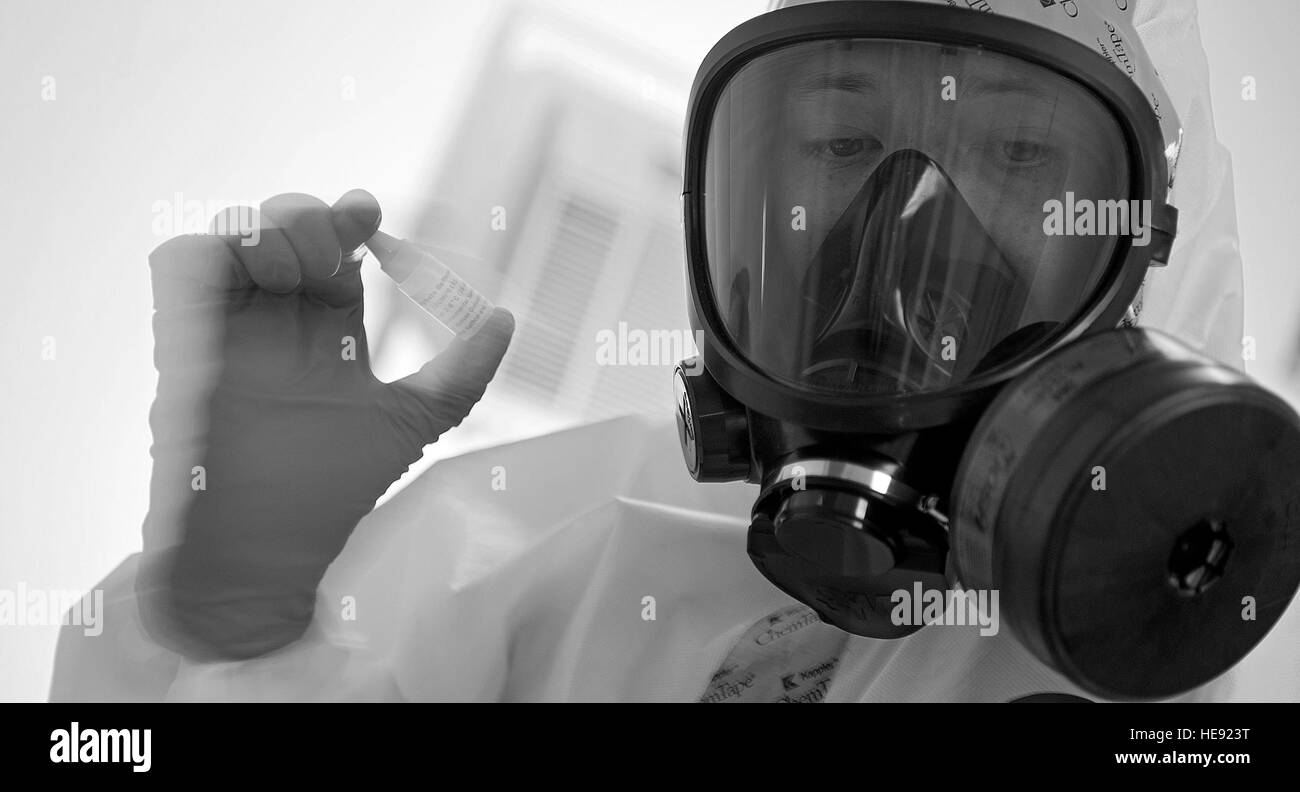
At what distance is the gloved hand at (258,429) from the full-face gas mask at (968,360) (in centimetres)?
39

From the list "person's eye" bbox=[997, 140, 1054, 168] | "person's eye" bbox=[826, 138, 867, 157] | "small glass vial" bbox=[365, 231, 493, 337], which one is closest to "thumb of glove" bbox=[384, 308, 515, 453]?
"small glass vial" bbox=[365, 231, 493, 337]

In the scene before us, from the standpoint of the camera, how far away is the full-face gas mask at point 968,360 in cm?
70

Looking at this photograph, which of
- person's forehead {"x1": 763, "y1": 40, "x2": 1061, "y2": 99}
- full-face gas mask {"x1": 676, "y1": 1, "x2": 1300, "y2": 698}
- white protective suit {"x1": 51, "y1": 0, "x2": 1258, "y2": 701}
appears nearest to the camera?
full-face gas mask {"x1": 676, "y1": 1, "x2": 1300, "y2": 698}

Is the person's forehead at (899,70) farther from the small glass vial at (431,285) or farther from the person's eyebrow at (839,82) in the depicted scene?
the small glass vial at (431,285)

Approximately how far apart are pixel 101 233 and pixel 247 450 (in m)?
0.74

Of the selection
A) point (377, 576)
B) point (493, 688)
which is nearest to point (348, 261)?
point (377, 576)

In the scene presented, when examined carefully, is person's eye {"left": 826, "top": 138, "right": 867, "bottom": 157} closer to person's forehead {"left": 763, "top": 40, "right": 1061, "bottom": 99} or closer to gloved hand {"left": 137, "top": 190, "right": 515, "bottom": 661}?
person's forehead {"left": 763, "top": 40, "right": 1061, "bottom": 99}

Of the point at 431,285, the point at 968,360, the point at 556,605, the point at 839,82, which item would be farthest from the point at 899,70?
the point at 556,605

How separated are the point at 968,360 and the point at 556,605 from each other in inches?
22.2

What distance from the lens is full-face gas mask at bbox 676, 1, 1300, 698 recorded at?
2.31ft

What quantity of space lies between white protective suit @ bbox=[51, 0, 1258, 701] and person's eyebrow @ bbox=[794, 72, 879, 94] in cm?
32

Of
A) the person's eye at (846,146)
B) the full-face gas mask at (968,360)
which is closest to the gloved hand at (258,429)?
the full-face gas mask at (968,360)

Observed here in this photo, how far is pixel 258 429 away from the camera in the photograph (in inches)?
40.8
